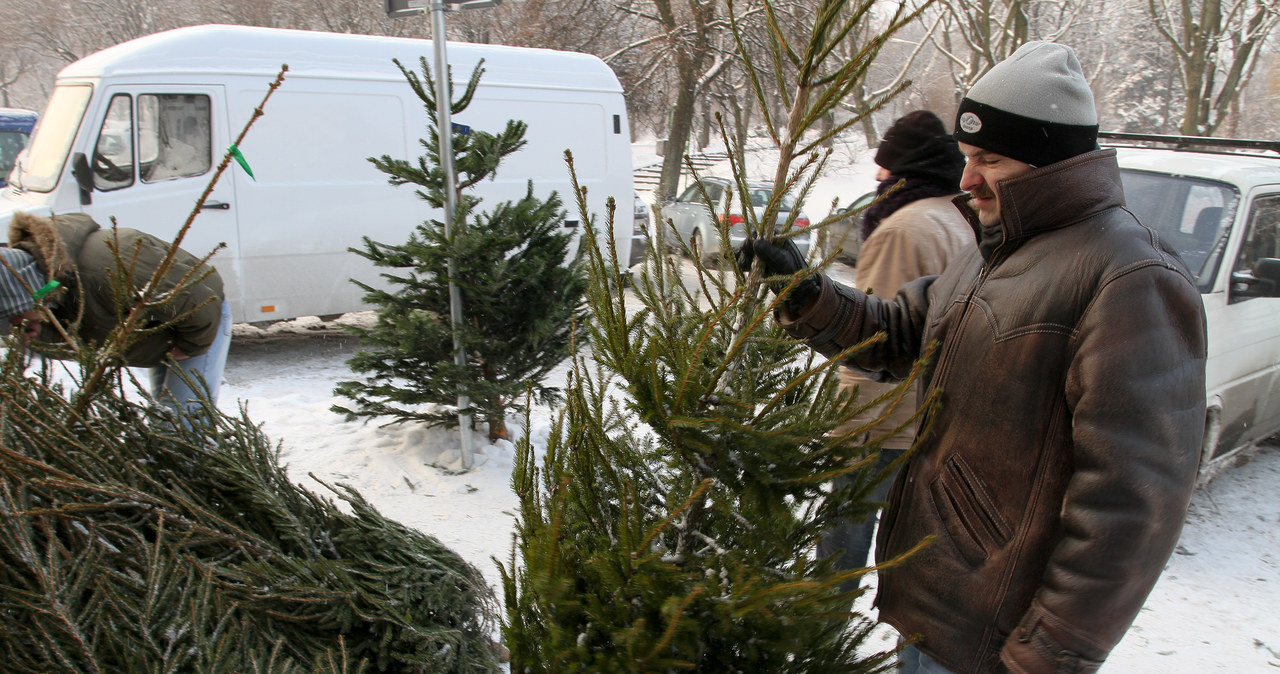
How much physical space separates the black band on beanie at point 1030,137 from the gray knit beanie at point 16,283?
2939mm

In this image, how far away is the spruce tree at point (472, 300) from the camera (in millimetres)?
4352

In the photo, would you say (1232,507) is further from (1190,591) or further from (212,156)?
(212,156)

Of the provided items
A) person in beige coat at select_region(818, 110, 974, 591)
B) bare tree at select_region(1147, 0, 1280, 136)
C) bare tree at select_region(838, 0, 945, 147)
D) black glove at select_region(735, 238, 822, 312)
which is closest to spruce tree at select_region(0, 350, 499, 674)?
black glove at select_region(735, 238, 822, 312)

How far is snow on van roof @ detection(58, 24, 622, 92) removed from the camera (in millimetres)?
6262

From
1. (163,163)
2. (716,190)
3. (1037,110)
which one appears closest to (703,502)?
(1037,110)

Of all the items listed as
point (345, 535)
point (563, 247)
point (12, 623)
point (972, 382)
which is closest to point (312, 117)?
point (563, 247)

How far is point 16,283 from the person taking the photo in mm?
2775

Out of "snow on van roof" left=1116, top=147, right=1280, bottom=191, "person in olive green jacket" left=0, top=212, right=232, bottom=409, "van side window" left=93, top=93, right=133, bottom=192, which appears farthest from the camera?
"van side window" left=93, top=93, right=133, bottom=192

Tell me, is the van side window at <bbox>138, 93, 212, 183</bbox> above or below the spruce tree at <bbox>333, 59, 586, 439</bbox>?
above

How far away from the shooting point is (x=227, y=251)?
6520 millimetres

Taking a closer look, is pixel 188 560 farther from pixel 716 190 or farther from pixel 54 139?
pixel 716 190

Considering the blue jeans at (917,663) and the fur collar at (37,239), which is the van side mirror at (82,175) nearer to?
the fur collar at (37,239)

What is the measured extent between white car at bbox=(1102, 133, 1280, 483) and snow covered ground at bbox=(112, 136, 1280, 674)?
1.83 feet

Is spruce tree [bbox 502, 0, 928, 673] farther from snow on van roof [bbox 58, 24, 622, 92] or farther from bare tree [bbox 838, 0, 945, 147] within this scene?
snow on van roof [bbox 58, 24, 622, 92]
